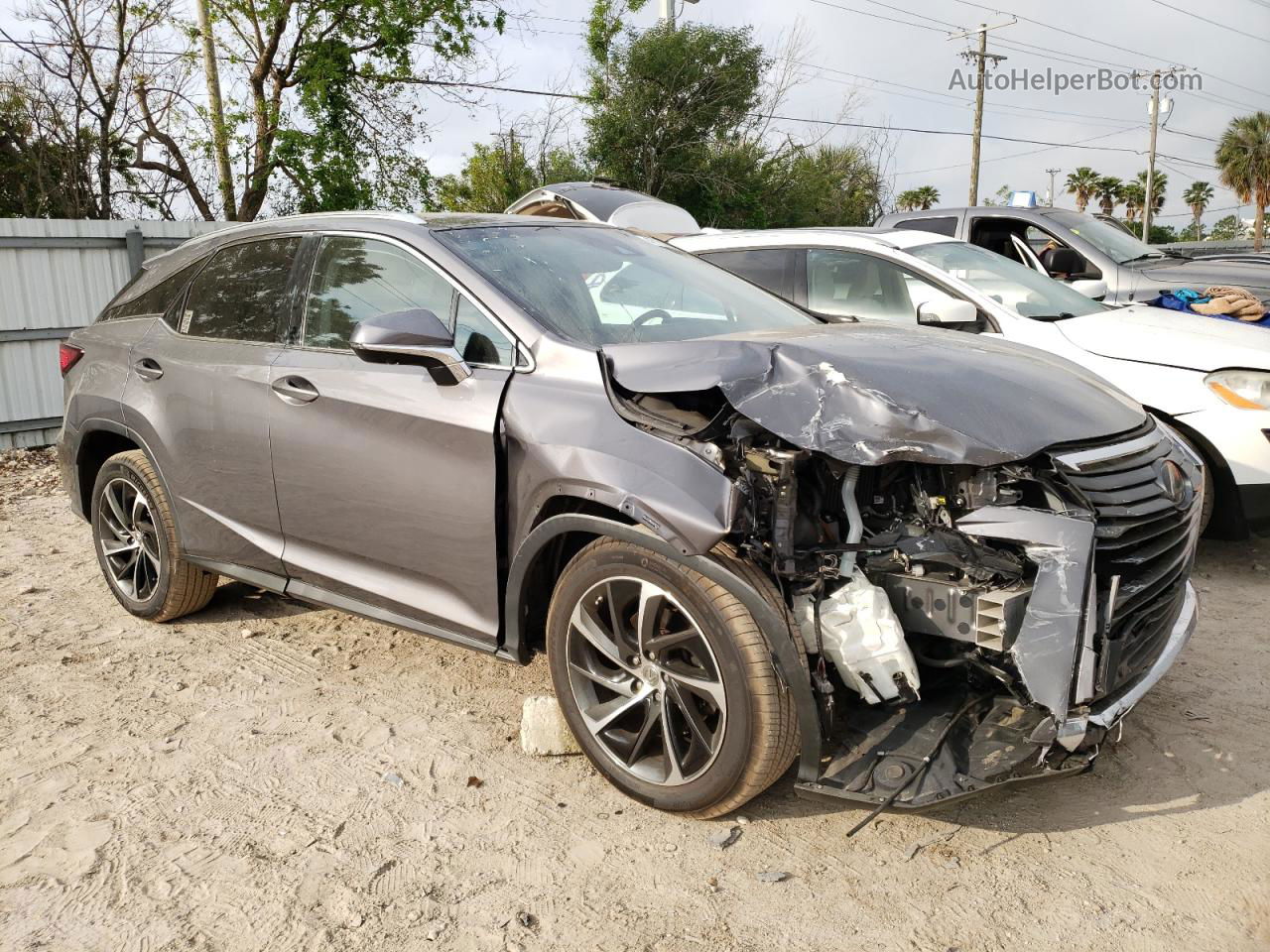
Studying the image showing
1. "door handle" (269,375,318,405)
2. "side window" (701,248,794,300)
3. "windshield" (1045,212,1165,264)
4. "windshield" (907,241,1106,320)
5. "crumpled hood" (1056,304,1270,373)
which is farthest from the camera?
"windshield" (1045,212,1165,264)

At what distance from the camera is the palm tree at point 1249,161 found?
4047cm

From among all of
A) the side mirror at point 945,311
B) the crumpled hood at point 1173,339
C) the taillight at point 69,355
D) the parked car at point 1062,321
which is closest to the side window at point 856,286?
the parked car at point 1062,321

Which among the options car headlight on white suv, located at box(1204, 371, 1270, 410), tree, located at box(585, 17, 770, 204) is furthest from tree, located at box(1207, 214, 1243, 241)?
car headlight on white suv, located at box(1204, 371, 1270, 410)

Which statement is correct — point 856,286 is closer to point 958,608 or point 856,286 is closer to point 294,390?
point 294,390

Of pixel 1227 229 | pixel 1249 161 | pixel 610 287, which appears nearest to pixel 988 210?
pixel 610 287

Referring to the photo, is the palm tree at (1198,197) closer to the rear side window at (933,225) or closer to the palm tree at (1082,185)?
the palm tree at (1082,185)

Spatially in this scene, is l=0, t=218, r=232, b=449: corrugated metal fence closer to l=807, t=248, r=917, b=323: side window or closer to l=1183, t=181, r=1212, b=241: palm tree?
l=807, t=248, r=917, b=323: side window

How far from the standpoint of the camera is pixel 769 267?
23.0ft

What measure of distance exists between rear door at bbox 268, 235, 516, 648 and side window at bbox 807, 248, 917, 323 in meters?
3.44

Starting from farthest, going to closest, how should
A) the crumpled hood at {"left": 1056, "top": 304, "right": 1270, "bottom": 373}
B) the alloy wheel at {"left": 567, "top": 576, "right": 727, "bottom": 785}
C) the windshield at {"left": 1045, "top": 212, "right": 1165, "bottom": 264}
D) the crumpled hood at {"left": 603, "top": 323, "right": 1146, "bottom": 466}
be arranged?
the windshield at {"left": 1045, "top": 212, "right": 1165, "bottom": 264} < the crumpled hood at {"left": 1056, "top": 304, "right": 1270, "bottom": 373} < the alloy wheel at {"left": 567, "top": 576, "right": 727, "bottom": 785} < the crumpled hood at {"left": 603, "top": 323, "right": 1146, "bottom": 466}

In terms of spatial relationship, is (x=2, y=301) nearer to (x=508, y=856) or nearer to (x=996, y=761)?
(x=508, y=856)

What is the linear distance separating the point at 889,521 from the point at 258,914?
1979 millimetres

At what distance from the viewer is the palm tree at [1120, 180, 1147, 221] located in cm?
5547

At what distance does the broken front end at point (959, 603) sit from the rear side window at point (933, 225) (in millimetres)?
7004
